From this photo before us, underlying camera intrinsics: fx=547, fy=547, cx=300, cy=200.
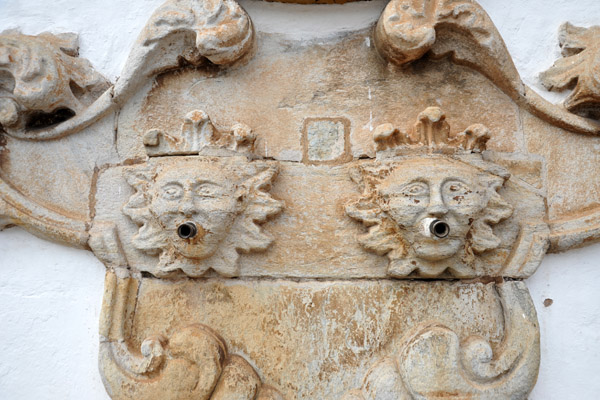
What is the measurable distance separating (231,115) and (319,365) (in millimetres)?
1058

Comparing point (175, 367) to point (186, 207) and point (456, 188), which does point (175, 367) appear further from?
point (456, 188)

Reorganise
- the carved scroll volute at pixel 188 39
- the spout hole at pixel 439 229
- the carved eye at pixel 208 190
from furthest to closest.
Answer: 1. the carved scroll volute at pixel 188 39
2. the carved eye at pixel 208 190
3. the spout hole at pixel 439 229

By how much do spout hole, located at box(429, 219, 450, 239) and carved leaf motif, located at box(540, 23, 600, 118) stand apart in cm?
80

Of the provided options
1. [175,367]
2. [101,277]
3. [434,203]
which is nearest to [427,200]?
[434,203]

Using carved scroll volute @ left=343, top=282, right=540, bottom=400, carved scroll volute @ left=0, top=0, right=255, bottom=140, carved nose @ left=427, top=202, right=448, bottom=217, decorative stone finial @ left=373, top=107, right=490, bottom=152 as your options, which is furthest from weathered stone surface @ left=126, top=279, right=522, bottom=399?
carved scroll volute @ left=0, top=0, right=255, bottom=140

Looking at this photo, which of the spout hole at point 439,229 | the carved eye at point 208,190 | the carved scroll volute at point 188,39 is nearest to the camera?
the spout hole at point 439,229

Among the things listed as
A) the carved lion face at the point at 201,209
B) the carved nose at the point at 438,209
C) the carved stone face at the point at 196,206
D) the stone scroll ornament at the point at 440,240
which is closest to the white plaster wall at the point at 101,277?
the stone scroll ornament at the point at 440,240

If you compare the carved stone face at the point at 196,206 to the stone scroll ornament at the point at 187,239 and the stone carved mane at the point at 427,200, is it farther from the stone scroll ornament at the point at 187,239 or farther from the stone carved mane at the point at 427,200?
the stone carved mane at the point at 427,200

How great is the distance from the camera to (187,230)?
1.98 meters

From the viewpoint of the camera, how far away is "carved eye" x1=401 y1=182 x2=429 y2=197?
1.99 m

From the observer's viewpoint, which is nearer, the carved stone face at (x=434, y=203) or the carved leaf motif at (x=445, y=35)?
the carved stone face at (x=434, y=203)

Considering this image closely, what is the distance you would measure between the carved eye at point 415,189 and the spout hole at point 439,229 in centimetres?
12

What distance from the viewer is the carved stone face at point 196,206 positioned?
6.57 ft

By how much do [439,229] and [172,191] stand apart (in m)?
0.98
